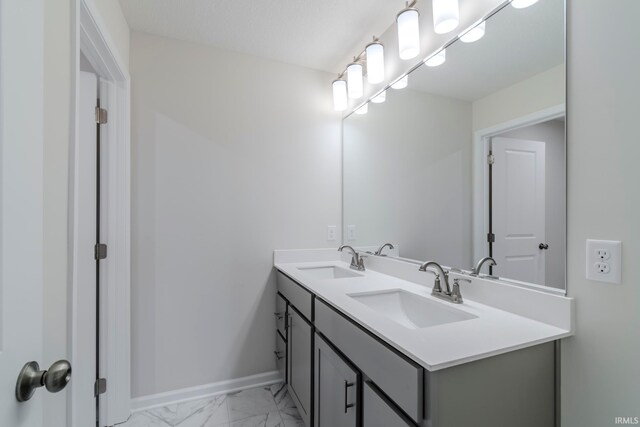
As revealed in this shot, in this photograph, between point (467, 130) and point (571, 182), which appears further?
point (467, 130)

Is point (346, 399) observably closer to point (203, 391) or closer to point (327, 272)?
point (327, 272)

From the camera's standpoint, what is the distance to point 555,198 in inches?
40.1

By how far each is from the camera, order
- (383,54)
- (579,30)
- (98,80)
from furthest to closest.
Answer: (383,54)
(98,80)
(579,30)

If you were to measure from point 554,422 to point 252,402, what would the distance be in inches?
64.0

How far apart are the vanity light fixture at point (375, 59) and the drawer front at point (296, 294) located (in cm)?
138

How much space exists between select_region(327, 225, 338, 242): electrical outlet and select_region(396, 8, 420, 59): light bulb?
1308 mm

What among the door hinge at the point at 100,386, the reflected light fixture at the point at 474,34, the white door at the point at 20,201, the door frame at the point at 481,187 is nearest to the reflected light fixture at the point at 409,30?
the reflected light fixture at the point at 474,34

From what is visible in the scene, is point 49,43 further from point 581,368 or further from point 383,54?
point 581,368

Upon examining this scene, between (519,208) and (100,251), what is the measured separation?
2.13 m

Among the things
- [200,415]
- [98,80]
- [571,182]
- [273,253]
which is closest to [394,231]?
[273,253]

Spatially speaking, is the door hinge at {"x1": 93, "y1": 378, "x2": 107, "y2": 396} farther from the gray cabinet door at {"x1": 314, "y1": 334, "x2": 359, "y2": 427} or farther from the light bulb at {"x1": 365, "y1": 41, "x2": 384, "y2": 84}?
the light bulb at {"x1": 365, "y1": 41, "x2": 384, "y2": 84}

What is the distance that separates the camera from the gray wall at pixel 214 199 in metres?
1.88

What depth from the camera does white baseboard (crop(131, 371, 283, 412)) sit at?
72.9 inches

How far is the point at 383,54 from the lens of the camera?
6.18ft
